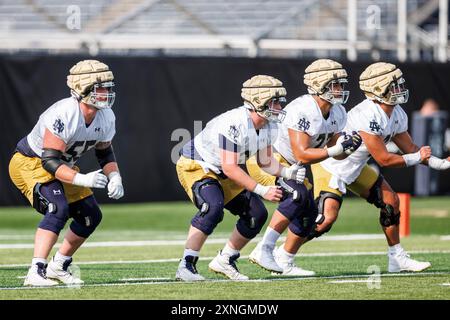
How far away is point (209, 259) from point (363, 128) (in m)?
2.51

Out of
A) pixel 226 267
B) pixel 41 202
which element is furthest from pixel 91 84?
pixel 226 267

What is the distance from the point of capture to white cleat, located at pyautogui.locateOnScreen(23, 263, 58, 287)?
8781 mm

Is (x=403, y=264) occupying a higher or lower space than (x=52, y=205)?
lower

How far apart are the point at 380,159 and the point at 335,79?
0.78 m

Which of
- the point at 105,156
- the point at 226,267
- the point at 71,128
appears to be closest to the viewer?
the point at 71,128

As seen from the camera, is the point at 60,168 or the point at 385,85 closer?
the point at 60,168

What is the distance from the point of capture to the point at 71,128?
352 inches

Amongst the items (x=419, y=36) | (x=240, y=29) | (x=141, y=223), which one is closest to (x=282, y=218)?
(x=141, y=223)

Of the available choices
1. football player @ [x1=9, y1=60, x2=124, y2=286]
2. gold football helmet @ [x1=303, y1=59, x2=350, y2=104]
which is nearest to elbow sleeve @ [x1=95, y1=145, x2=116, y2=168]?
football player @ [x1=9, y1=60, x2=124, y2=286]

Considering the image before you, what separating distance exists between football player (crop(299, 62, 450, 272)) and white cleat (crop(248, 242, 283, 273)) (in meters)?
0.69

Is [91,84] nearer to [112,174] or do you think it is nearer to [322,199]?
[112,174]

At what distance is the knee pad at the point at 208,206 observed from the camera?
9.14 meters

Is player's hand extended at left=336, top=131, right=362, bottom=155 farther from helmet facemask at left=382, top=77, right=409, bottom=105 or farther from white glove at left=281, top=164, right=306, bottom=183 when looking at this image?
helmet facemask at left=382, top=77, right=409, bottom=105
